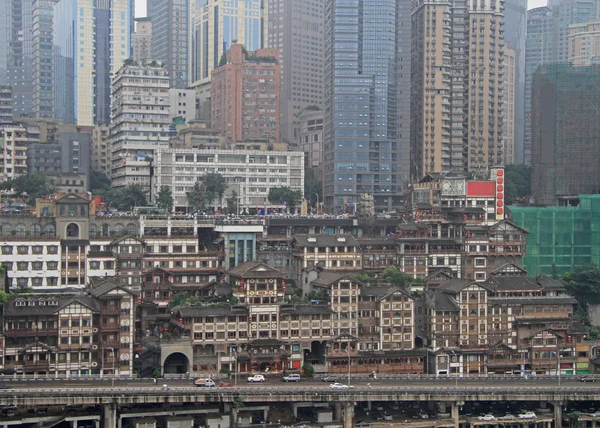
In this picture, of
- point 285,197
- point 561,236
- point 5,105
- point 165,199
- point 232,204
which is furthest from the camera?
point 5,105

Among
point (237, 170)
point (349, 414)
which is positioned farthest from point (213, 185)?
point (349, 414)

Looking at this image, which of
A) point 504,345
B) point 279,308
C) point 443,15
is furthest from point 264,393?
point 443,15

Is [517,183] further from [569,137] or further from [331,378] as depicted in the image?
[331,378]

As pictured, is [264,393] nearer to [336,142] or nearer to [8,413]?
[8,413]

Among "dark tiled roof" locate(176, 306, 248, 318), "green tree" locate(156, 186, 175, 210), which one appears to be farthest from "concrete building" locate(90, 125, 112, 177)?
"dark tiled roof" locate(176, 306, 248, 318)

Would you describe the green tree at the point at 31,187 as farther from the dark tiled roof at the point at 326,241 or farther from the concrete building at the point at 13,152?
the dark tiled roof at the point at 326,241

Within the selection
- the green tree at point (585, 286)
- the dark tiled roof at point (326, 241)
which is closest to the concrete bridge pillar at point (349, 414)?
the dark tiled roof at point (326, 241)

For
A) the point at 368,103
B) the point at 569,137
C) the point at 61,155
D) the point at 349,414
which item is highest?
the point at 368,103
